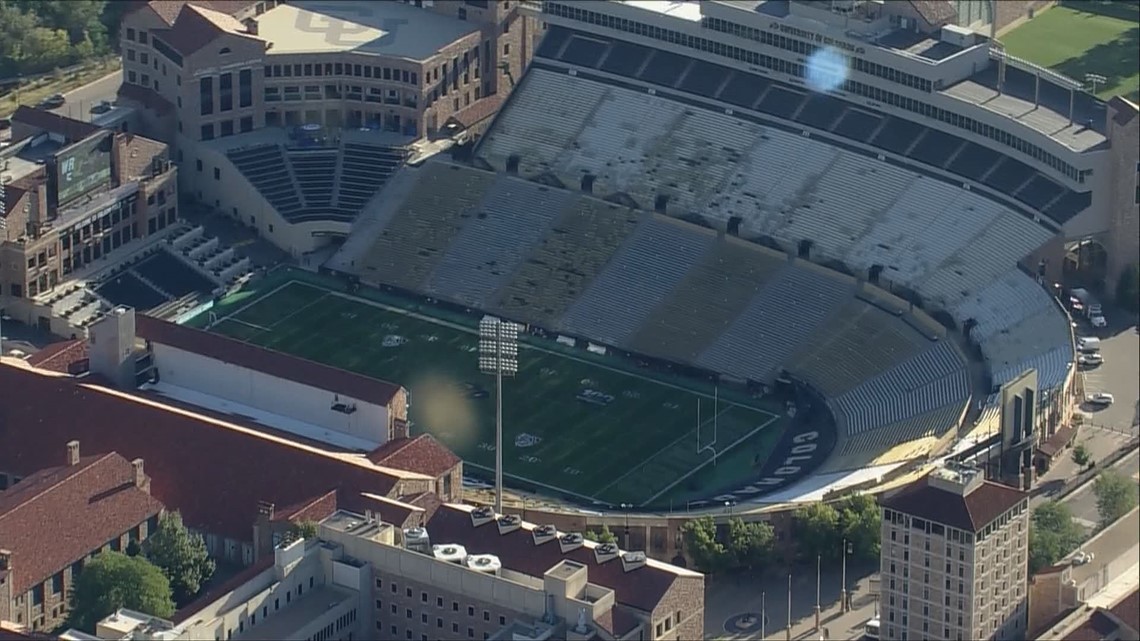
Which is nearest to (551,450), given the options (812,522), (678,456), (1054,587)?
(678,456)

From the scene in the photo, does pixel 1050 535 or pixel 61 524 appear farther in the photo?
pixel 1050 535

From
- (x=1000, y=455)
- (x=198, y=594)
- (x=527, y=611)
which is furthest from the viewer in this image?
(x=1000, y=455)

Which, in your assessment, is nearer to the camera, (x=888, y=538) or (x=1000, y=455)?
(x=888, y=538)

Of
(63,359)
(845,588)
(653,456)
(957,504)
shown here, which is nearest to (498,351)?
(653,456)

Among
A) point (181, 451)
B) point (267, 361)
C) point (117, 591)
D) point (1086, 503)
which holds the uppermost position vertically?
point (267, 361)

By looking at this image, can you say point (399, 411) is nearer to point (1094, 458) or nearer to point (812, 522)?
point (812, 522)

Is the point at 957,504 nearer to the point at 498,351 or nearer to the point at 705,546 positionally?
the point at 705,546

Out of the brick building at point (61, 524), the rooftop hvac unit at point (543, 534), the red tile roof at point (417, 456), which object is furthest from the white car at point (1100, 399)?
the brick building at point (61, 524)
